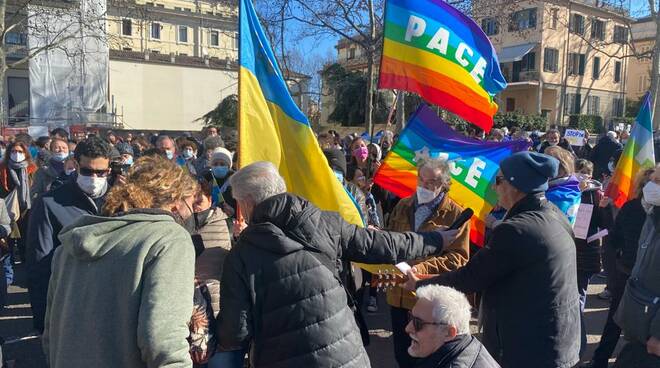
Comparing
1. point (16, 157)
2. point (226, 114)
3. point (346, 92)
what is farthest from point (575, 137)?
point (226, 114)

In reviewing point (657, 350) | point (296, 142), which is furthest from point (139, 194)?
point (657, 350)

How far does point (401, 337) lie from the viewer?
4.03m

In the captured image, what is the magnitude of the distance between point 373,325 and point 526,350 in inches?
121

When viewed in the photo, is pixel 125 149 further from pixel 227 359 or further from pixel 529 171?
pixel 529 171

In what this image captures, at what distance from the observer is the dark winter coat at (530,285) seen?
103 inches

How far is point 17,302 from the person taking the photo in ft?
20.2

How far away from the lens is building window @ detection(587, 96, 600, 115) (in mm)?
44844

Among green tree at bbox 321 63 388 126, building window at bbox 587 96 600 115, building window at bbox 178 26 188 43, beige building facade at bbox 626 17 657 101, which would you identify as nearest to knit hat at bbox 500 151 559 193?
green tree at bbox 321 63 388 126

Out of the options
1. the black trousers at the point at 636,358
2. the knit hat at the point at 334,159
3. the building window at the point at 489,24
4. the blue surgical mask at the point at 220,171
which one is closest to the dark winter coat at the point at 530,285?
the black trousers at the point at 636,358

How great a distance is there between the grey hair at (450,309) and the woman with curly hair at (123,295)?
0.97 m

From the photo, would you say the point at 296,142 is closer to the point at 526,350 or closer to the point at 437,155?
the point at 437,155

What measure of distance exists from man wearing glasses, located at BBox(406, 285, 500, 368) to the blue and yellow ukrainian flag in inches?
48.0

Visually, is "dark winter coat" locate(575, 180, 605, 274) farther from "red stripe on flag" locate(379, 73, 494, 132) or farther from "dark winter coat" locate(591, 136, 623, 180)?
"dark winter coat" locate(591, 136, 623, 180)

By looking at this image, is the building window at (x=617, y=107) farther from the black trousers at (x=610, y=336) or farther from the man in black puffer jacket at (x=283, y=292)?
the man in black puffer jacket at (x=283, y=292)
